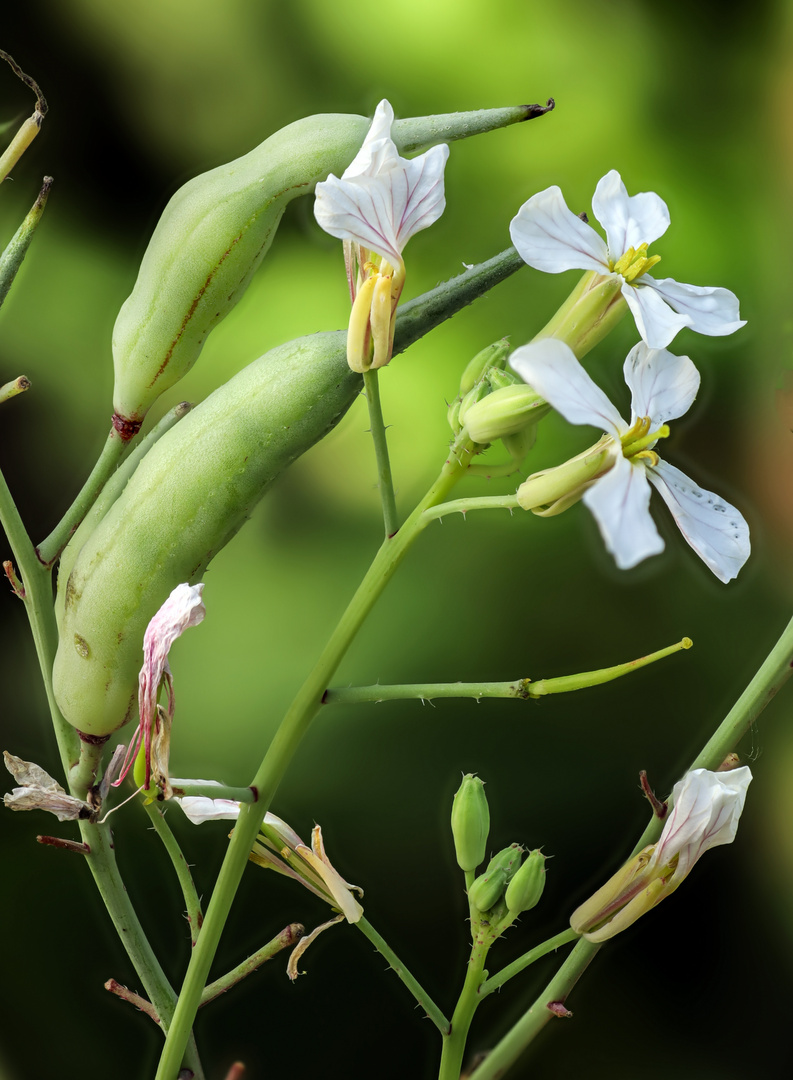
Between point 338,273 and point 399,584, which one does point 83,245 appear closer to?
point 338,273

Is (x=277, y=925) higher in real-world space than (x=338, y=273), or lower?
lower

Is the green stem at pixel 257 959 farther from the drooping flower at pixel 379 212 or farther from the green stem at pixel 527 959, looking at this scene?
the drooping flower at pixel 379 212

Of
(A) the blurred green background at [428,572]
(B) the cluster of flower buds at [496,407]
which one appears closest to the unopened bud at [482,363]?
(B) the cluster of flower buds at [496,407]

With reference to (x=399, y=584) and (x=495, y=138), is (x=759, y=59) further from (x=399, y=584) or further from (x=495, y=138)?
(x=399, y=584)

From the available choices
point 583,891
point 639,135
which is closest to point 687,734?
point 583,891

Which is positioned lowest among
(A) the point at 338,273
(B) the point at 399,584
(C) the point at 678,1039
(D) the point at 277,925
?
(C) the point at 678,1039

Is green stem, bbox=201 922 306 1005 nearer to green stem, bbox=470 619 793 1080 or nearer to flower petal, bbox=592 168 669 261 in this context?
green stem, bbox=470 619 793 1080
